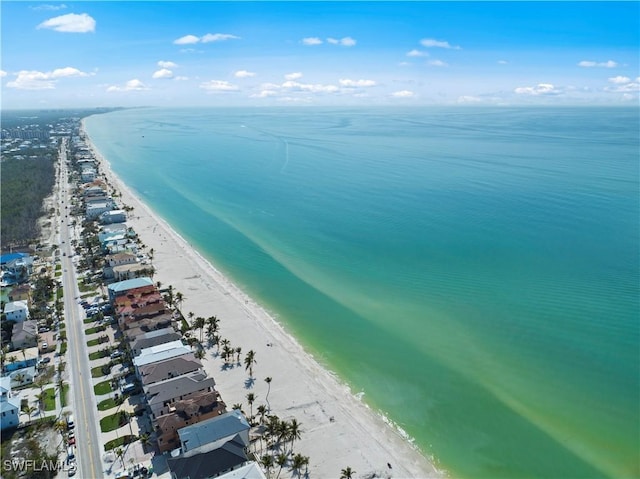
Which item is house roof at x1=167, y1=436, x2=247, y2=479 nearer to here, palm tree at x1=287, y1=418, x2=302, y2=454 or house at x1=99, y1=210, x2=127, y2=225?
palm tree at x1=287, y1=418, x2=302, y2=454

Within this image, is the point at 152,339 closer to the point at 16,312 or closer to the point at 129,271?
the point at 16,312

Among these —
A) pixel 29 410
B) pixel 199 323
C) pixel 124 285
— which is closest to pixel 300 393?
pixel 199 323

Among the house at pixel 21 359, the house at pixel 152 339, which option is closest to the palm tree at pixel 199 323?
the house at pixel 152 339

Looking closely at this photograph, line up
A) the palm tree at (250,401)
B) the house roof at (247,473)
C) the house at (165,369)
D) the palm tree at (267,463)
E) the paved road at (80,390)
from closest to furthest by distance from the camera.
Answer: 1. the house roof at (247,473)
2. the palm tree at (267,463)
3. the paved road at (80,390)
4. the palm tree at (250,401)
5. the house at (165,369)

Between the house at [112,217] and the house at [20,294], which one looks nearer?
the house at [20,294]

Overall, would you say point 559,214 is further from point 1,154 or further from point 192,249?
point 1,154

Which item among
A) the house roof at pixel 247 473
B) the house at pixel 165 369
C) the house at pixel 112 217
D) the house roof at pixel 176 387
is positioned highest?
the house at pixel 112 217

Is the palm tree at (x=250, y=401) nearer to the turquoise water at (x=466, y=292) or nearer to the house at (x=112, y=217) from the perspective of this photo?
the turquoise water at (x=466, y=292)
